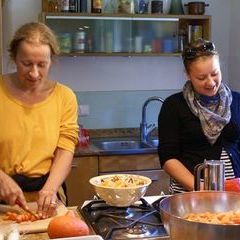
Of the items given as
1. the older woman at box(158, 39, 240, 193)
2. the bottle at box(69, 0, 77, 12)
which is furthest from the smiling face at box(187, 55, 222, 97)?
the bottle at box(69, 0, 77, 12)

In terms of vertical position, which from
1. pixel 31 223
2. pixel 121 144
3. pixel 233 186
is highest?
pixel 233 186

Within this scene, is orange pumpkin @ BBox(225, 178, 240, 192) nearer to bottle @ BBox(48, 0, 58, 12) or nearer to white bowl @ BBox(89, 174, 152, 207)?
white bowl @ BBox(89, 174, 152, 207)

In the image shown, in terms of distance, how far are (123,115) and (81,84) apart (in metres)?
0.43

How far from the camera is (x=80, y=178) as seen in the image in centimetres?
340

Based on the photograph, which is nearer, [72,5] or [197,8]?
[72,5]

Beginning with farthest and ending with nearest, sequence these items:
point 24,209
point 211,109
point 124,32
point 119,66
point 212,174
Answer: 1. point 119,66
2. point 124,32
3. point 211,109
4. point 24,209
5. point 212,174

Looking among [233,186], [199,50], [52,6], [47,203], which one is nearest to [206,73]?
[199,50]

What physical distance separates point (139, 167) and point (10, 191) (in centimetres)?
176

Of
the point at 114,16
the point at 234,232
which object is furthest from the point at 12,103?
the point at 114,16

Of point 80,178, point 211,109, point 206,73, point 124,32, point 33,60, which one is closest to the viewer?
point 33,60

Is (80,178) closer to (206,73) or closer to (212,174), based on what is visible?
(206,73)

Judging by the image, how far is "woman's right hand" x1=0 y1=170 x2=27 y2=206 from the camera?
181cm

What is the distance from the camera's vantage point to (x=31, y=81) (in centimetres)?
198

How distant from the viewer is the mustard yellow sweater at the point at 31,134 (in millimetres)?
1984
